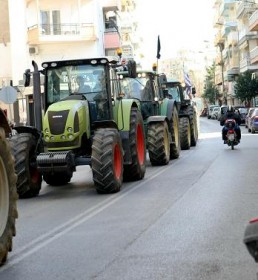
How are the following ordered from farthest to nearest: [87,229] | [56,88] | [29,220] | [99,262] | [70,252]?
[56,88], [29,220], [87,229], [70,252], [99,262]

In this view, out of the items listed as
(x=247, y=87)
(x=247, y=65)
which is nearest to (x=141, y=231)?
(x=247, y=87)

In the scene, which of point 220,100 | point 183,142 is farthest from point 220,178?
point 220,100

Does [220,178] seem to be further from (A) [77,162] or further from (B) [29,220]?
(B) [29,220]

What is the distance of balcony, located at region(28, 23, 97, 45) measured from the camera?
41.2 meters

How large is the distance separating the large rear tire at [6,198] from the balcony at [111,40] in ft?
139

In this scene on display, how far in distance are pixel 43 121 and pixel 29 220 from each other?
3.28 metres

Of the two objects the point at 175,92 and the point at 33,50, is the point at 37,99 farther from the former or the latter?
the point at 33,50

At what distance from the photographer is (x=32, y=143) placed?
12.2m

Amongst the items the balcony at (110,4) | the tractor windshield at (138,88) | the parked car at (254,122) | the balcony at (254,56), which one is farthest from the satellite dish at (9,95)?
the balcony at (254,56)

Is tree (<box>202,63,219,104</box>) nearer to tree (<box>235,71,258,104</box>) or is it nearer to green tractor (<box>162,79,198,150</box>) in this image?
tree (<box>235,71,258,104</box>)

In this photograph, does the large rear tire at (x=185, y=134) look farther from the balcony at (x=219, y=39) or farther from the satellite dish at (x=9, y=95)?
the balcony at (x=219, y=39)

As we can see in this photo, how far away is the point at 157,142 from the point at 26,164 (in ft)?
19.1

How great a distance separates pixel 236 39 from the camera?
3120 inches

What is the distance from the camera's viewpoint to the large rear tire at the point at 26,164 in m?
11.7
